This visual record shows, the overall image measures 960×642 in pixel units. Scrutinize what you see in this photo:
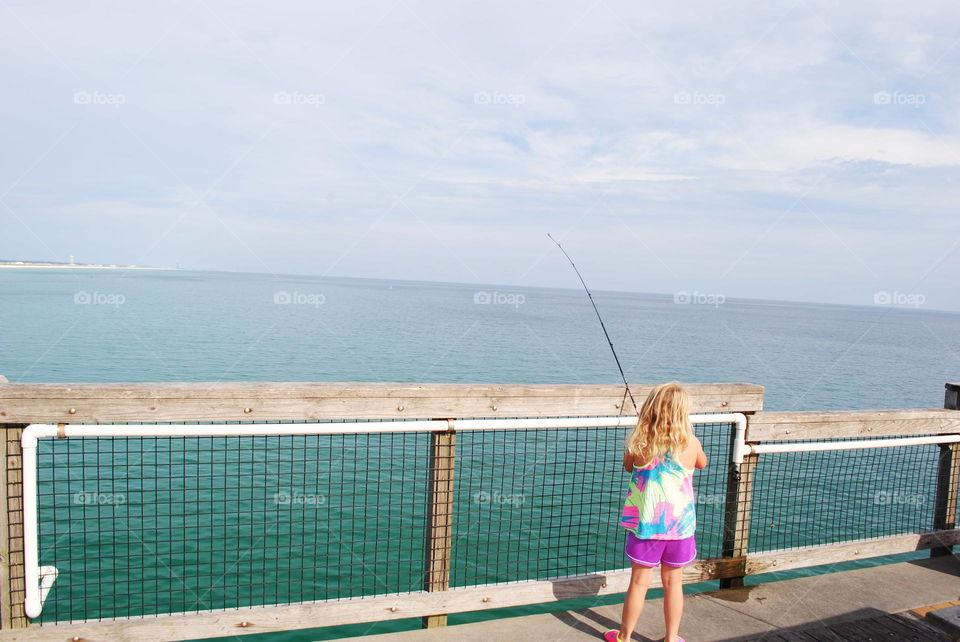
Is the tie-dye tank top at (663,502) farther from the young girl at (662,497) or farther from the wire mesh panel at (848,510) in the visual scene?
the wire mesh panel at (848,510)

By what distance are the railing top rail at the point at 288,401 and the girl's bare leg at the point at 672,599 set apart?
2.71 ft

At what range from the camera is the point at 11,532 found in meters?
2.74

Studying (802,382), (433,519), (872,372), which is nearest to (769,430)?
(433,519)

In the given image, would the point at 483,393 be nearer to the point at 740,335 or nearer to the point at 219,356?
the point at 219,356

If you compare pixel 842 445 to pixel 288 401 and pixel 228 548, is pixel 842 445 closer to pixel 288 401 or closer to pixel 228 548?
pixel 288 401

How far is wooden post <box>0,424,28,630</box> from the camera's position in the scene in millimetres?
2689

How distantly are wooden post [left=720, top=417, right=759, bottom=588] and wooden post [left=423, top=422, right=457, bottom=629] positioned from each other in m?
1.73

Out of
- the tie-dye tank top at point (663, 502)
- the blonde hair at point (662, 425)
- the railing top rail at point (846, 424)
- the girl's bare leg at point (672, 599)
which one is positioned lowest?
the girl's bare leg at point (672, 599)

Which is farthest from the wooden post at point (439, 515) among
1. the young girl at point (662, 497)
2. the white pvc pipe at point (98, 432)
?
the young girl at point (662, 497)

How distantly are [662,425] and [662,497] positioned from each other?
0.34m

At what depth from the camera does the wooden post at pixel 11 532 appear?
2.69m

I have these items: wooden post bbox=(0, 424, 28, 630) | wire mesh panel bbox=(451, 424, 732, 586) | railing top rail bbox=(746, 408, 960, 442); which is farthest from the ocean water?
wooden post bbox=(0, 424, 28, 630)

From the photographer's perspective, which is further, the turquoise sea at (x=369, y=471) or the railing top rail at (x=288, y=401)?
the turquoise sea at (x=369, y=471)

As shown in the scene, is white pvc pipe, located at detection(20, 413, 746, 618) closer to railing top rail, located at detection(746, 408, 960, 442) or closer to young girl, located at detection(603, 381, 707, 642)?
young girl, located at detection(603, 381, 707, 642)
